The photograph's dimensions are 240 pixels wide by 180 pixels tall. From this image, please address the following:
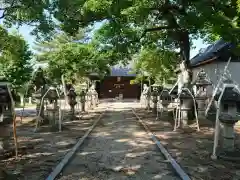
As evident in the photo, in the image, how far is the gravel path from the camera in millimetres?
6094

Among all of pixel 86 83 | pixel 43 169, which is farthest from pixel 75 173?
pixel 86 83

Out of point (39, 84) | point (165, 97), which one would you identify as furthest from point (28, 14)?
point (165, 97)

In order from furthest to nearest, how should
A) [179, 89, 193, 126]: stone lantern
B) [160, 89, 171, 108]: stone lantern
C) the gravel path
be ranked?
[160, 89, 171, 108]: stone lantern
[179, 89, 193, 126]: stone lantern
the gravel path

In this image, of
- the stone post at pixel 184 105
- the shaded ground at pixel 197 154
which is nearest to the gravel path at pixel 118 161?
the shaded ground at pixel 197 154

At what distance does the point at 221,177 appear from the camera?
5969 millimetres

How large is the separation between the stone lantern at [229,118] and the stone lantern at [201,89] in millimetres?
8357

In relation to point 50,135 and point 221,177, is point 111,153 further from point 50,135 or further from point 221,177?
point 50,135

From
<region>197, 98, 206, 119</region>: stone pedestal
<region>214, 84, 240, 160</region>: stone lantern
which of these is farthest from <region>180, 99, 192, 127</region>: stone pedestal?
<region>214, 84, 240, 160</region>: stone lantern

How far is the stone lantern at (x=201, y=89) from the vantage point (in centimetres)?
1662

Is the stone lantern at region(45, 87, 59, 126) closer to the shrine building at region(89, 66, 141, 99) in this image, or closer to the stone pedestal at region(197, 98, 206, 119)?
the stone pedestal at region(197, 98, 206, 119)

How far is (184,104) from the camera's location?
44.5 ft

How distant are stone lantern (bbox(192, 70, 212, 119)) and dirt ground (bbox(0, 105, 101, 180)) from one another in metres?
7.68

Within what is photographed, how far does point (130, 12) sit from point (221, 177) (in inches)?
331

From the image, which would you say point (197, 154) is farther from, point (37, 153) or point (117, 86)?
point (117, 86)
